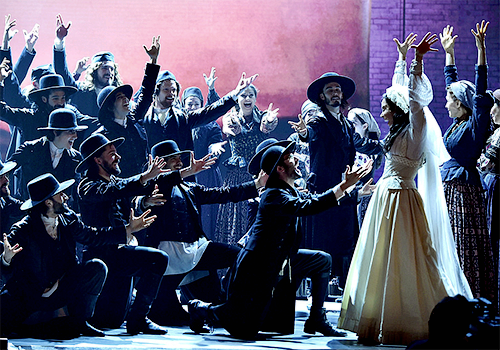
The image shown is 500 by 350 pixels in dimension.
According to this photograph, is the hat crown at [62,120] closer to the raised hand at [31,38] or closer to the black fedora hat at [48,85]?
the black fedora hat at [48,85]

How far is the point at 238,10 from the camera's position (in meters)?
6.61

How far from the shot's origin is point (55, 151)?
5770 mm

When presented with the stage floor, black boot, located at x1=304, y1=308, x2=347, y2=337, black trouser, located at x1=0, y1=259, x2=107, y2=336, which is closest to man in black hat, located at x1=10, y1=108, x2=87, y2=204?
black trouser, located at x1=0, y1=259, x2=107, y2=336

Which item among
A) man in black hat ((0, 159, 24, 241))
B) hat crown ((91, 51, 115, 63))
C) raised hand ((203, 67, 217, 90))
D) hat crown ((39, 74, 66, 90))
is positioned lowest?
man in black hat ((0, 159, 24, 241))

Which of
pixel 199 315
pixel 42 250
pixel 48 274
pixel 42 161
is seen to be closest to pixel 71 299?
pixel 48 274

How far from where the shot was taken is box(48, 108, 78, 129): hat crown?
5719mm

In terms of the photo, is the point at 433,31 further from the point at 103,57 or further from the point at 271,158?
the point at 103,57

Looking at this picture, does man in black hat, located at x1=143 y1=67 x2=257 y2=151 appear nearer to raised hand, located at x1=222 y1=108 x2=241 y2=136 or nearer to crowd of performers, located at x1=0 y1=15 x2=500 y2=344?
crowd of performers, located at x1=0 y1=15 x2=500 y2=344

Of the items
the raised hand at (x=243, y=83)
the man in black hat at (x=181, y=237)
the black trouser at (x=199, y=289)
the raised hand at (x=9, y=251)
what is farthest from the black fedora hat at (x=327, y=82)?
the raised hand at (x=9, y=251)

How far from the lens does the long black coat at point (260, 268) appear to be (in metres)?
4.94

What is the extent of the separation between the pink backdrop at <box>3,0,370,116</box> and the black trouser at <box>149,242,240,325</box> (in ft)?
5.68

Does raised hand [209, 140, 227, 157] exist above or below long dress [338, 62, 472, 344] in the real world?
above

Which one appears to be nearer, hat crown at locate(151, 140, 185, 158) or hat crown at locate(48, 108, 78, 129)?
hat crown at locate(151, 140, 185, 158)

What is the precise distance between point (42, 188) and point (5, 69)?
4.67ft
